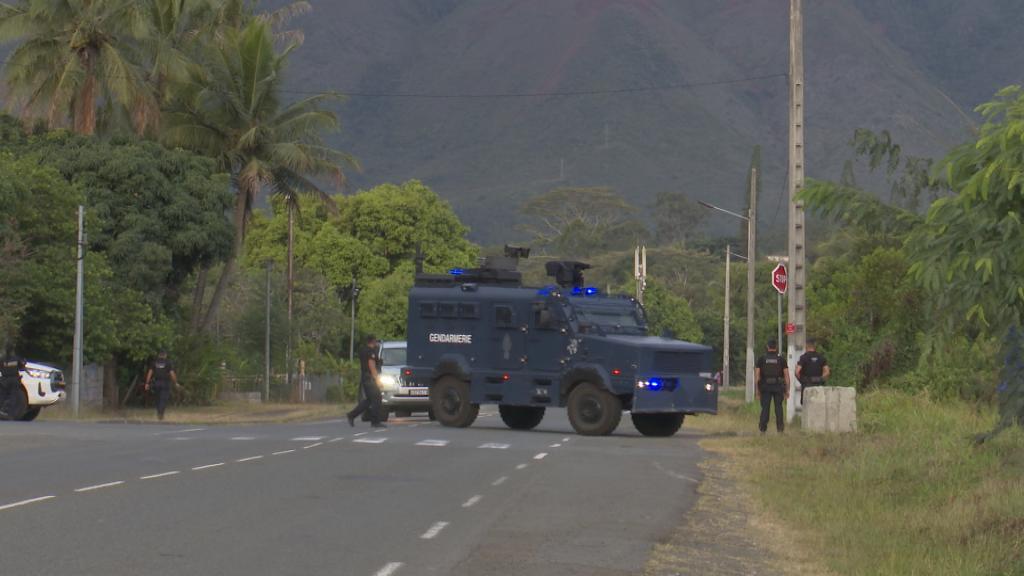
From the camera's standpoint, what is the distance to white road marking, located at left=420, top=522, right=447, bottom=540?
14.1m

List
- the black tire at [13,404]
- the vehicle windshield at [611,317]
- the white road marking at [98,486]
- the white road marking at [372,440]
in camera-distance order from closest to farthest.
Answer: the white road marking at [98,486]
the white road marking at [372,440]
the vehicle windshield at [611,317]
the black tire at [13,404]

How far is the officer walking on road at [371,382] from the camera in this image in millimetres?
32344

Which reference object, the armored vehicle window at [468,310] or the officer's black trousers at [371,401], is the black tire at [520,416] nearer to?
the armored vehicle window at [468,310]

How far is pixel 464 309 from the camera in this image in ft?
107

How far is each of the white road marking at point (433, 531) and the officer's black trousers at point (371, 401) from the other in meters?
17.3

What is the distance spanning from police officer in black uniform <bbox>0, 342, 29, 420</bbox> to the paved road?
7997 mm

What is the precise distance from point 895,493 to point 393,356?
2395 cm

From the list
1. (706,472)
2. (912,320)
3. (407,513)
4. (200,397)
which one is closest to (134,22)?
(200,397)

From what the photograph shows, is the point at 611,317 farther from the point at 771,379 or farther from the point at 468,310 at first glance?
the point at 771,379

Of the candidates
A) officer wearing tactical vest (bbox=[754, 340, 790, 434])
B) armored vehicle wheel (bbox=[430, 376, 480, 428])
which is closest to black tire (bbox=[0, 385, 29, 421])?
armored vehicle wheel (bbox=[430, 376, 480, 428])

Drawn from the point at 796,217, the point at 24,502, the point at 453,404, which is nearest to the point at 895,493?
the point at 24,502

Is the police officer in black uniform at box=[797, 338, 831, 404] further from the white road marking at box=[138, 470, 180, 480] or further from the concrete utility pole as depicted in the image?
A: the white road marking at box=[138, 470, 180, 480]

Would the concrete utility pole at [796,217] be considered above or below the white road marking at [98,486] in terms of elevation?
above

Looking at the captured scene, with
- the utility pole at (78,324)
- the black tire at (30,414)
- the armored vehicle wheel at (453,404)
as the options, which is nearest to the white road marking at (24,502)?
the armored vehicle wheel at (453,404)
